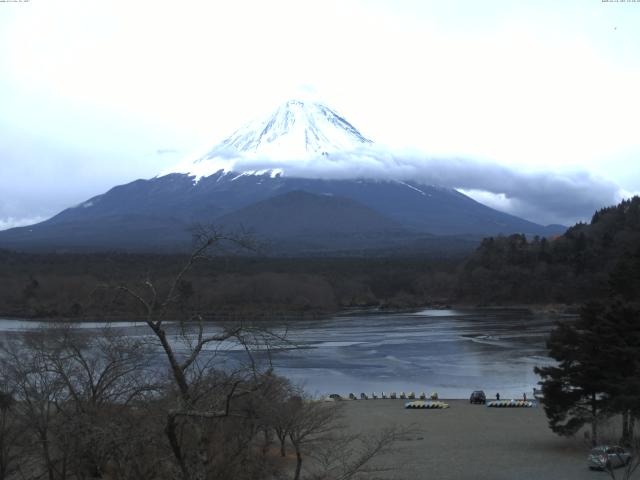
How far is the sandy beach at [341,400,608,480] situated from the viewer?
1259 centimetres

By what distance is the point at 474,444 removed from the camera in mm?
15078

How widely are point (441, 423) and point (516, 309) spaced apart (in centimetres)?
4203

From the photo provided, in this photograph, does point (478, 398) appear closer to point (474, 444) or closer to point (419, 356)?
point (474, 444)

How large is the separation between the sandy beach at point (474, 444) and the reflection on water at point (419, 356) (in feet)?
9.17

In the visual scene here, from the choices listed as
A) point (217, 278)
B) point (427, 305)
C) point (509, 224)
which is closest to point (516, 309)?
point (427, 305)

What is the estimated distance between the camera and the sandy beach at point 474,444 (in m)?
12.6

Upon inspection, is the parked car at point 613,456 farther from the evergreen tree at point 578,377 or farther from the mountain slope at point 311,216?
the mountain slope at point 311,216

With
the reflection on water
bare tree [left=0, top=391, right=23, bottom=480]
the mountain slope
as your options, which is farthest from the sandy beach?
the mountain slope

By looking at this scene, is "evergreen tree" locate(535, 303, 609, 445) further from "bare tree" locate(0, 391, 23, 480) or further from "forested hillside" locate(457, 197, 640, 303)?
"forested hillside" locate(457, 197, 640, 303)

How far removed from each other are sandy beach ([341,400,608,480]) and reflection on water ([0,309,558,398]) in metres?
2.79

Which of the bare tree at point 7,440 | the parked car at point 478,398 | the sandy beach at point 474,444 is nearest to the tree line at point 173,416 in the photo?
the bare tree at point 7,440

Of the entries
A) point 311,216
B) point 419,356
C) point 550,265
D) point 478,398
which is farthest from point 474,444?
point 311,216

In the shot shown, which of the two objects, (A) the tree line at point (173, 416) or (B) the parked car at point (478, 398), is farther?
(B) the parked car at point (478, 398)

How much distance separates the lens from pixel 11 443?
916 cm
